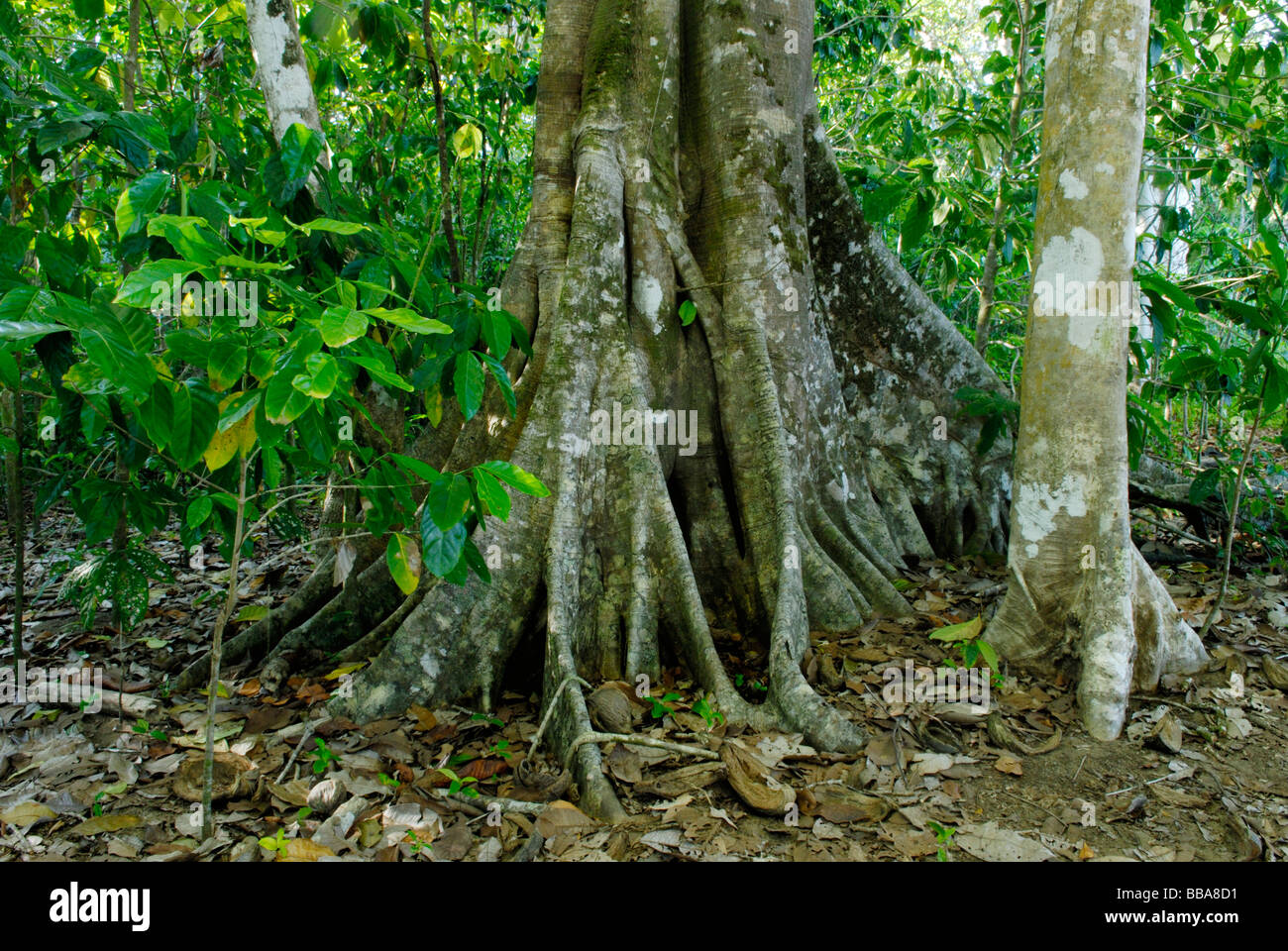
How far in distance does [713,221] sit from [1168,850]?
3.20 meters

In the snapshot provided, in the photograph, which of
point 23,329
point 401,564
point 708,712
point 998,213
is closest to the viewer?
point 23,329

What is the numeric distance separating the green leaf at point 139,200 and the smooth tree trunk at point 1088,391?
116 inches

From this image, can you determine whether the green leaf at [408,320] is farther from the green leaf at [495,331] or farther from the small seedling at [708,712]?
the small seedling at [708,712]

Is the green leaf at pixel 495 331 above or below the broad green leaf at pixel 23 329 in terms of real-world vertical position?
above

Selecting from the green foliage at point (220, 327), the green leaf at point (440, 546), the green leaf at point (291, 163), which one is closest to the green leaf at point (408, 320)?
the green foliage at point (220, 327)

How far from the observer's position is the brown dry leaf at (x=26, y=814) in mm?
2383

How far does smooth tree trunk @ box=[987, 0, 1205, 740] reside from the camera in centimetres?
298

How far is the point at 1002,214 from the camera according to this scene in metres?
5.49

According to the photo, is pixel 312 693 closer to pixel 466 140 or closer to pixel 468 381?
pixel 468 381

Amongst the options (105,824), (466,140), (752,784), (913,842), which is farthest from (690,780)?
(466,140)

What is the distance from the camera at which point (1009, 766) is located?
2.68 meters

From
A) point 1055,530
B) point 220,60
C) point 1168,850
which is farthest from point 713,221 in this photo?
point 1168,850

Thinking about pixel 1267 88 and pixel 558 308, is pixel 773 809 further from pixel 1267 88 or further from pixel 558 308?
pixel 1267 88

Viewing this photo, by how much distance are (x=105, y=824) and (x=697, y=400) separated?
9.24 feet
